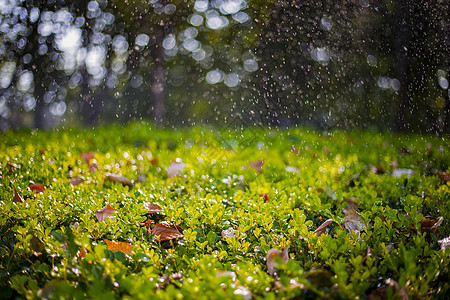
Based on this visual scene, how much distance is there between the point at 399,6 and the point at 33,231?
13.3 feet

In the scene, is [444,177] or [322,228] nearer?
[322,228]

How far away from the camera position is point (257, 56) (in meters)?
3.71

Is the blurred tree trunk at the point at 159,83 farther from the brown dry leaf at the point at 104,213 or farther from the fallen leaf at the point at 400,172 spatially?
the brown dry leaf at the point at 104,213

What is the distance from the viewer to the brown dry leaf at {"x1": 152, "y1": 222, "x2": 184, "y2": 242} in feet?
4.12

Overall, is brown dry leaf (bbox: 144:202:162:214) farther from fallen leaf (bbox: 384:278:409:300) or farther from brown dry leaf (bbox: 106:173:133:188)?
fallen leaf (bbox: 384:278:409:300)

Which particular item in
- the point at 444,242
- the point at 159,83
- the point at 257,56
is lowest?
the point at 159,83

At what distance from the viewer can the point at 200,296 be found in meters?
0.78

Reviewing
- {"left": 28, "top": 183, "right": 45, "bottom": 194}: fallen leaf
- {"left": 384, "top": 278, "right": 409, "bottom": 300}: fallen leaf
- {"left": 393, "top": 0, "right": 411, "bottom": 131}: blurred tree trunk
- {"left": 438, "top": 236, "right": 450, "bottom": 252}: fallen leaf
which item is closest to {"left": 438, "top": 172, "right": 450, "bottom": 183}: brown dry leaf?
{"left": 438, "top": 236, "right": 450, "bottom": 252}: fallen leaf

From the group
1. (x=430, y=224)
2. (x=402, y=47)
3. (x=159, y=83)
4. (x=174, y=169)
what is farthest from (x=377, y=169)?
(x=159, y=83)

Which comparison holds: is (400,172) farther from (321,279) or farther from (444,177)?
(321,279)

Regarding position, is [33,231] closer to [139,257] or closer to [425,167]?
[139,257]

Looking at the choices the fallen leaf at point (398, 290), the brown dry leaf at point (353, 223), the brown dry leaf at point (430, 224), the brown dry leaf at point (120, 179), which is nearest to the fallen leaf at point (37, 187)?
the brown dry leaf at point (120, 179)

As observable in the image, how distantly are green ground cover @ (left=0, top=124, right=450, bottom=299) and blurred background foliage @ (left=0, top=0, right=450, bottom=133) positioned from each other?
1631 millimetres

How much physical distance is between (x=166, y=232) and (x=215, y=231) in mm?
204
